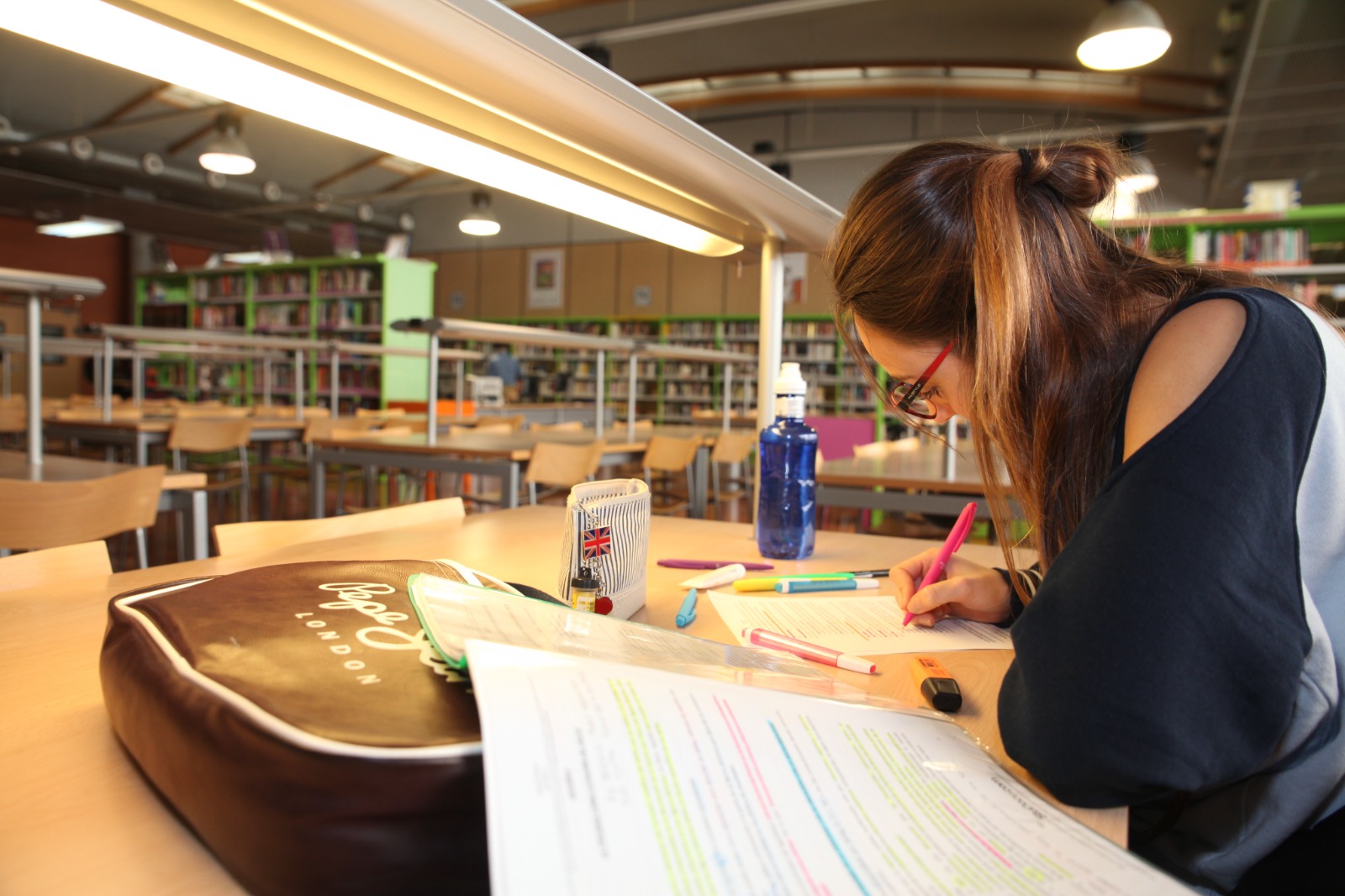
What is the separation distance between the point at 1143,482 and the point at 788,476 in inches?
28.1

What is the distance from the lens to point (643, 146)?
0.77 metres

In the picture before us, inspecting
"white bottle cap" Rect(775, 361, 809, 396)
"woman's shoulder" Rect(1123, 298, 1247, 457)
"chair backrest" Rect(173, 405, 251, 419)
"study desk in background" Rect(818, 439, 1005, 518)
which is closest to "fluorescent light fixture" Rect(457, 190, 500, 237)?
"chair backrest" Rect(173, 405, 251, 419)

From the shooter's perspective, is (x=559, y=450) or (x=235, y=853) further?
(x=559, y=450)

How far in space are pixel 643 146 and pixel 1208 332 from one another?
51 cm

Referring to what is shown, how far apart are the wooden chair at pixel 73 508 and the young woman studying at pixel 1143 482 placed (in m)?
1.83

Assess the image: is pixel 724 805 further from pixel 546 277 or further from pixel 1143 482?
pixel 546 277

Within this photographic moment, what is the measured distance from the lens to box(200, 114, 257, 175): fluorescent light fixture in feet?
20.8

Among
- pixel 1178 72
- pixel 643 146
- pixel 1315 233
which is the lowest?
pixel 643 146

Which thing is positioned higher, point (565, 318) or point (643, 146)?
point (565, 318)

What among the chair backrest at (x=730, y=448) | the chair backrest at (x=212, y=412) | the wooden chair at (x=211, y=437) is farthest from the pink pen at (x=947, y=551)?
the chair backrest at (x=212, y=412)

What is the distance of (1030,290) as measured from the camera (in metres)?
0.65

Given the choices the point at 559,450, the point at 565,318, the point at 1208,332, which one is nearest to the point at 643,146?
the point at 1208,332

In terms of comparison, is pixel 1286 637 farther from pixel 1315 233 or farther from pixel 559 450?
pixel 1315 233

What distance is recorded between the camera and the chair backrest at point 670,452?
4156 mm
